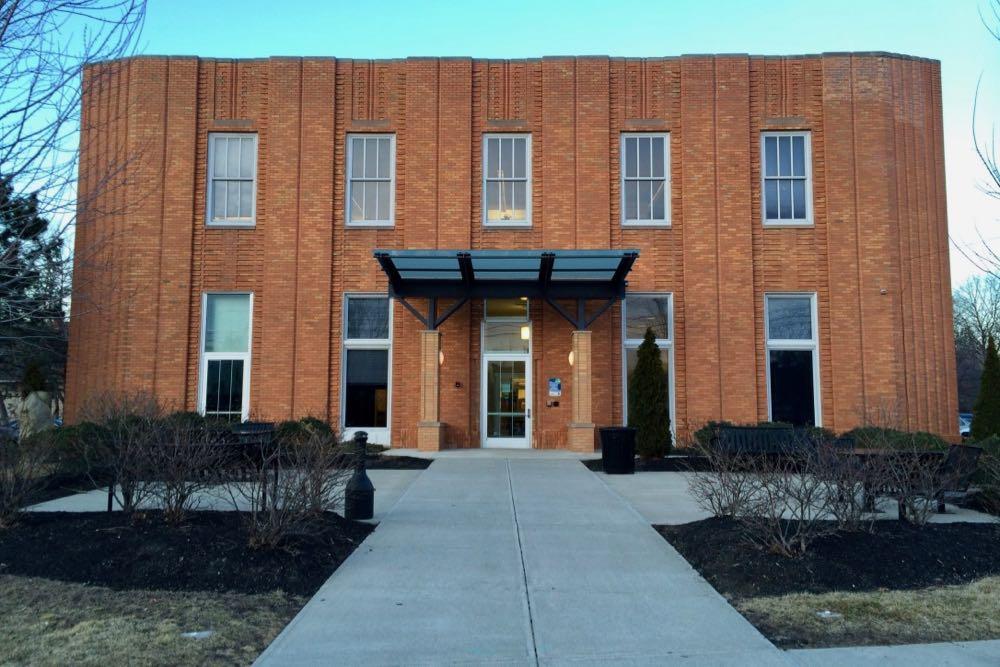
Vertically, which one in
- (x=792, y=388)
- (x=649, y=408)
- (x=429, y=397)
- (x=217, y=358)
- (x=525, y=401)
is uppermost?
(x=217, y=358)

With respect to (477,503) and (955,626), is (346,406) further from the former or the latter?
(955,626)

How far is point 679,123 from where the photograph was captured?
2016cm

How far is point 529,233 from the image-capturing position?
19.8m

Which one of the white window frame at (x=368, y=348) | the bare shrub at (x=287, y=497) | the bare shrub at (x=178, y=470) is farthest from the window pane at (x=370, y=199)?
the bare shrub at (x=287, y=497)

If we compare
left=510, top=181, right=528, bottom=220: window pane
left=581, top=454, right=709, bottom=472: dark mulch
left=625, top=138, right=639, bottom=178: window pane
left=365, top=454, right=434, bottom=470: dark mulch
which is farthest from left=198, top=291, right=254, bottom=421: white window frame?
left=625, top=138, right=639, bottom=178: window pane

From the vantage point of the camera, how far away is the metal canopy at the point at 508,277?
17.0m

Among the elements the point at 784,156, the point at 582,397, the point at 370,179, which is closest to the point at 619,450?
the point at 582,397

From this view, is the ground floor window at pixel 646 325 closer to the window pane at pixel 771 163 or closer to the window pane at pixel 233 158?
the window pane at pixel 771 163

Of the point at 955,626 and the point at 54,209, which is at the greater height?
the point at 54,209

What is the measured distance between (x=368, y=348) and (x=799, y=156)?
1247 cm

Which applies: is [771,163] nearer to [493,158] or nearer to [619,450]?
[493,158]

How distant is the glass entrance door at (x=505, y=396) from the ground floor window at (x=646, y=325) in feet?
8.52

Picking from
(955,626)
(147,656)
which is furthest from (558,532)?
(147,656)

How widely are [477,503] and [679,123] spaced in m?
13.4
